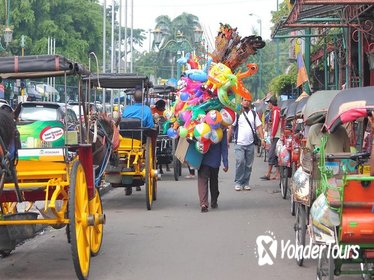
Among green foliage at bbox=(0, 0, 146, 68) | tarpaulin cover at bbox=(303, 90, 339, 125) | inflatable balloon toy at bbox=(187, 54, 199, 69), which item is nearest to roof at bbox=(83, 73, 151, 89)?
inflatable balloon toy at bbox=(187, 54, 199, 69)

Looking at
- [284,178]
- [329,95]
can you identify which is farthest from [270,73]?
[329,95]

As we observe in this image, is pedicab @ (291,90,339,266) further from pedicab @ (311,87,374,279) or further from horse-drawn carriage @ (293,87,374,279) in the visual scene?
pedicab @ (311,87,374,279)

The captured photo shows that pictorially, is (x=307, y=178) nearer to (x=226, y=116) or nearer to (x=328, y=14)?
(x=226, y=116)

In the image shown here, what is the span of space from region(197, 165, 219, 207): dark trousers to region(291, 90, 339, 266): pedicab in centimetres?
339

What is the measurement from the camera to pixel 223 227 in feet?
33.4

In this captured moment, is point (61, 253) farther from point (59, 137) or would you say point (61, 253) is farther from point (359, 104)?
point (359, 104)

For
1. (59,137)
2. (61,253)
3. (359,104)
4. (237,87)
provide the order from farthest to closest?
1. (237,87)
2. (61,253)
3. (59,137)
4. (359,104)

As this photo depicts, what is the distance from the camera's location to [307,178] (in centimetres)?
775

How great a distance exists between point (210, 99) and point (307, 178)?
4.12m

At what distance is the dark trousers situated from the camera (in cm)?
1174

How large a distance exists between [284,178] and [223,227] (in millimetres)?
3666

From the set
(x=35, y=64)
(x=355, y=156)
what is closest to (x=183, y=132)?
(x=35, y=64)

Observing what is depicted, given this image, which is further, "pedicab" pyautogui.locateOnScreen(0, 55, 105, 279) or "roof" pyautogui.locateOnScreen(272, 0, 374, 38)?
"roof" pyautogui.locateOnScreen(272, 0, 374, 38)

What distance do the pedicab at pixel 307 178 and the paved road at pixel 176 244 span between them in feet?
1.34
